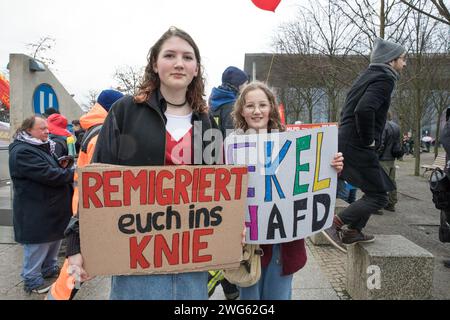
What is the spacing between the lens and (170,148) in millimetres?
1666

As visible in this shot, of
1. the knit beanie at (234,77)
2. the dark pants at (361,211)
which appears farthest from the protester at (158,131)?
the knit beanie at (234,77)

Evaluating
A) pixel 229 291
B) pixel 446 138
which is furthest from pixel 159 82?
pixel 446 138

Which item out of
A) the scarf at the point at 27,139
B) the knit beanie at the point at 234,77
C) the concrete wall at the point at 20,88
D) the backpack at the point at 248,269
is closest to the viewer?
the backpack at the point at 248,269

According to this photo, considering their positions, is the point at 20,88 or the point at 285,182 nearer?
the point at 285,182

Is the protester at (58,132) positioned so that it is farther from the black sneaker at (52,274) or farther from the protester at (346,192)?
the protester at (346,192)

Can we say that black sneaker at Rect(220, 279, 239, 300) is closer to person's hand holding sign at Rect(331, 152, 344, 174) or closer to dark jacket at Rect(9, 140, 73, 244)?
person's hand holding sign at Rect(331, 152, 344, 174)

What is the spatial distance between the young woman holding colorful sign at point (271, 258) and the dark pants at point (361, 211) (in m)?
1.08

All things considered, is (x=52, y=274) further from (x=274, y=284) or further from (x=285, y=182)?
(x=285, y=182)

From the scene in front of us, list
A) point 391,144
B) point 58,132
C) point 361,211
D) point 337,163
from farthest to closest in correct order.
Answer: point 391,144 < point 58,132 < point 361,211 < point 337,163

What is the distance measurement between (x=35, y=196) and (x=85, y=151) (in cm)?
151

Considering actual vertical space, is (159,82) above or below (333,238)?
above

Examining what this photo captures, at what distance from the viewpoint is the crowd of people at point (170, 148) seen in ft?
5.27

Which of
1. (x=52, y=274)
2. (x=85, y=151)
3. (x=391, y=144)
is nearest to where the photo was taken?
(x=85, y=151)
